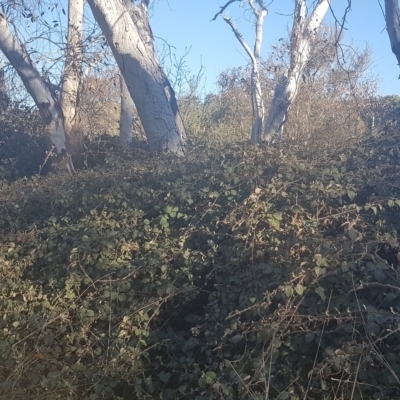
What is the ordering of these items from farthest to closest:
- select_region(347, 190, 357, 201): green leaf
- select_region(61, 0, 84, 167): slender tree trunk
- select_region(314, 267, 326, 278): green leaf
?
1. select_region(61, 0, 84, 167): slender tree trunk
2. select_region(347, 190, 357, 201): green leaf
3. select_region(314, 267, 326, 278): green leaf

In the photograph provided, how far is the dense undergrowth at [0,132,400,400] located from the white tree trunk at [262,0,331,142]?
9.98ft

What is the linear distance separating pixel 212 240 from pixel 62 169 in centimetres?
447

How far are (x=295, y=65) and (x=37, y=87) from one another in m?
4.24

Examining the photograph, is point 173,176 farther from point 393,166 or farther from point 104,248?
point 393,166

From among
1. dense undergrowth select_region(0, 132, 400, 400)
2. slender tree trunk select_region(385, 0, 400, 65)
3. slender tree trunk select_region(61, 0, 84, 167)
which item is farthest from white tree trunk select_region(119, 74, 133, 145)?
slender tree trunk select_region(385, 0, 400, 65)

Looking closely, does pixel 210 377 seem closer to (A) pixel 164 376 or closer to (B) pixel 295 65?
(A) pixel 164 376

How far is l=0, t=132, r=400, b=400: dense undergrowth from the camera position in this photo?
3.90 meters

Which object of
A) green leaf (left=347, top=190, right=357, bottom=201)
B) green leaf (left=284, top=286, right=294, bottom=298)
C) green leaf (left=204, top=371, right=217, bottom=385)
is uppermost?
green leaf (left=347, top=190, right=357, bottom=201)

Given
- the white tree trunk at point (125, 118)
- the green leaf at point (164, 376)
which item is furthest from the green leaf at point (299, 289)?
the white tree trunk at point (125, 118)

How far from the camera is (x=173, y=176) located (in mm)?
7027

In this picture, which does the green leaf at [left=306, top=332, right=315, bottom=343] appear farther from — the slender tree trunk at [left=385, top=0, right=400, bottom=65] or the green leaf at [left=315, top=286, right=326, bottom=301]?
the slender tree trunk at [left=385, top=0, right=400, bottom=65]

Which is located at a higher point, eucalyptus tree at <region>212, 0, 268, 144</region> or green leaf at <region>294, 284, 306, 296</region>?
eucalyptus tree at <region>212, 0, 268, 144</region>

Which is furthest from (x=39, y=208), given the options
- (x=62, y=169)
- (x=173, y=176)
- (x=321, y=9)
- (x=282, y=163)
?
(x=321, y=9)

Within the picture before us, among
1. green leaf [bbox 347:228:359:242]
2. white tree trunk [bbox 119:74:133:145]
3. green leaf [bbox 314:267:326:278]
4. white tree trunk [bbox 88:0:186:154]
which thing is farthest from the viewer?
white tree trunk [bbox 119:74:133:145]
